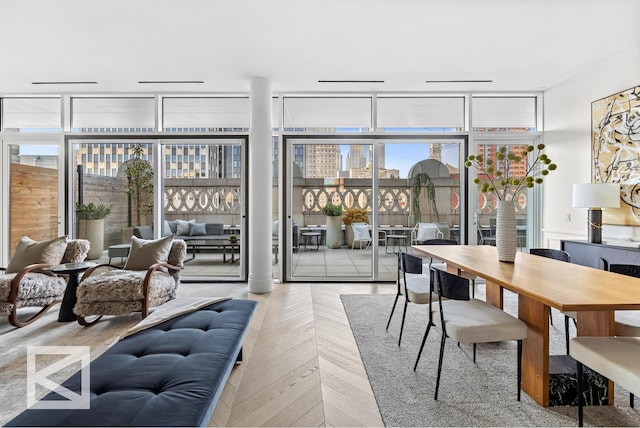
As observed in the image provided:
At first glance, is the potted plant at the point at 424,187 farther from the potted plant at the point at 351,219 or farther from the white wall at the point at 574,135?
the white wall at the point at 574,135

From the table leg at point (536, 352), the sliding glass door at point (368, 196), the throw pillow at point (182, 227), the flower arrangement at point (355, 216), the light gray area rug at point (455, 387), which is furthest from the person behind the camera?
the throw pillow at point (182, 227)

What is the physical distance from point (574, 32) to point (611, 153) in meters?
1.45

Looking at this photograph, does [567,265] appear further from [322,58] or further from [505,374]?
[322,58]

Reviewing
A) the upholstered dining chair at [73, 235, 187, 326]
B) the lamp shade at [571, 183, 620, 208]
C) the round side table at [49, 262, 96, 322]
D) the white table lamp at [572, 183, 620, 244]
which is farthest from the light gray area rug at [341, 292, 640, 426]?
the round side table at [49, 262, 96, 322]

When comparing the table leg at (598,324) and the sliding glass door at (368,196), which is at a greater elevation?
the sliding glass door at (368,196)

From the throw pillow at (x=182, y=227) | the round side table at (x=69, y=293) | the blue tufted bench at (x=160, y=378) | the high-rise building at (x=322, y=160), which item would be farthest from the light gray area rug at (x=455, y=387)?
the throw pillow at (x=182, y=227)

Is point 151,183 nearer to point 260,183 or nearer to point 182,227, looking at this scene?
point 182,227

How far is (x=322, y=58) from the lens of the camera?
13.5ft

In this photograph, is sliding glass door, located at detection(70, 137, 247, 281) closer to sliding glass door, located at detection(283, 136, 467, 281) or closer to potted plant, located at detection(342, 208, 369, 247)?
sliding glass door, located at detection(283, 136, 467, 281)

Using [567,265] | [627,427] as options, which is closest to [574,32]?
[567,265]

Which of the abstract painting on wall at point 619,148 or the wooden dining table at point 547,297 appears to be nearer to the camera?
the wooden dining table at point 547,297

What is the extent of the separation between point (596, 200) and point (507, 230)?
1.79 metres

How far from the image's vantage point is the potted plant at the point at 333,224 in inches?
215

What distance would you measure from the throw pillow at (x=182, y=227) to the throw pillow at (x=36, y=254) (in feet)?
6.52
